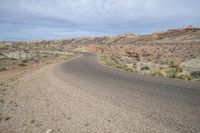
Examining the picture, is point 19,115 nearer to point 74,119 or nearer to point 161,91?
point 74,119

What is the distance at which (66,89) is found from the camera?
1393 cm

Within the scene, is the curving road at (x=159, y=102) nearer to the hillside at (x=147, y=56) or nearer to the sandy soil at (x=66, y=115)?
the sandy soil at (x=66, y=115)

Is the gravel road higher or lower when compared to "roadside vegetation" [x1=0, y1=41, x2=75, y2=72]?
higher

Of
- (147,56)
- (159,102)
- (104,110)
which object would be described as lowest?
(147,56)

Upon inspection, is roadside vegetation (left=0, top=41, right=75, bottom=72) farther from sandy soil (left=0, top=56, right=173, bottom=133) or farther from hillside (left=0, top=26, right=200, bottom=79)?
sandy soil (left=0, top=56, right=173, bottom=133)

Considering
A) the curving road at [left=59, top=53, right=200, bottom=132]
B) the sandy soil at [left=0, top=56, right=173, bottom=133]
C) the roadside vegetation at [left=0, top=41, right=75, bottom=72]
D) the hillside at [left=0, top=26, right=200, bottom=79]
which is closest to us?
the curving road at [left=59, top=53, right=200, bottom=132]

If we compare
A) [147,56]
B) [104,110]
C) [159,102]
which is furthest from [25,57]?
[159,102]

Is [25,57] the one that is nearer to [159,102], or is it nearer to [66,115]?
[66,115]

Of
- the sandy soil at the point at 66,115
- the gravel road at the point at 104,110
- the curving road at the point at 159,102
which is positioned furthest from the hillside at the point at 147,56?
the sandy soil at the point at 66,115

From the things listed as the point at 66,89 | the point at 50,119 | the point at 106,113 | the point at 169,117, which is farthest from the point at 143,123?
the point at 66,89

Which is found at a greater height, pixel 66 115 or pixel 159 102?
pixel 159 102

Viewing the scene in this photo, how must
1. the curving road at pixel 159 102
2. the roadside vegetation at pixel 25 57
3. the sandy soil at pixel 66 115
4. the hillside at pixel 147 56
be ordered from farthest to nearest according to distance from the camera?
the roadside vegetation at pixel 25 57 → the hillside at pixel 147 56 → the sandy soil at pixel 66 115 → the curving road at pixel 159 102

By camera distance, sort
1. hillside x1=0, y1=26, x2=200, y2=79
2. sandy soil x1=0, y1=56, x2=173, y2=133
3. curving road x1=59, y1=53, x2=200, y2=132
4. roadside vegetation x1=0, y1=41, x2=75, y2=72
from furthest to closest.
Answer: roadside vegetation x1=0, y1=41, x2=75, y2=72 → hillside x1=0, y1=26, x2=200, y2=79 → sandy soil x1=0, y1=56, x2=173, y2=133 → curving road x1=59, y1=53, x2=200, y2=132

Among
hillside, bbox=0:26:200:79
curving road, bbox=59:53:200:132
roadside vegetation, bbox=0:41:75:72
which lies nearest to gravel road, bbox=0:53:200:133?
curving road, bbox=59:53:200:132
